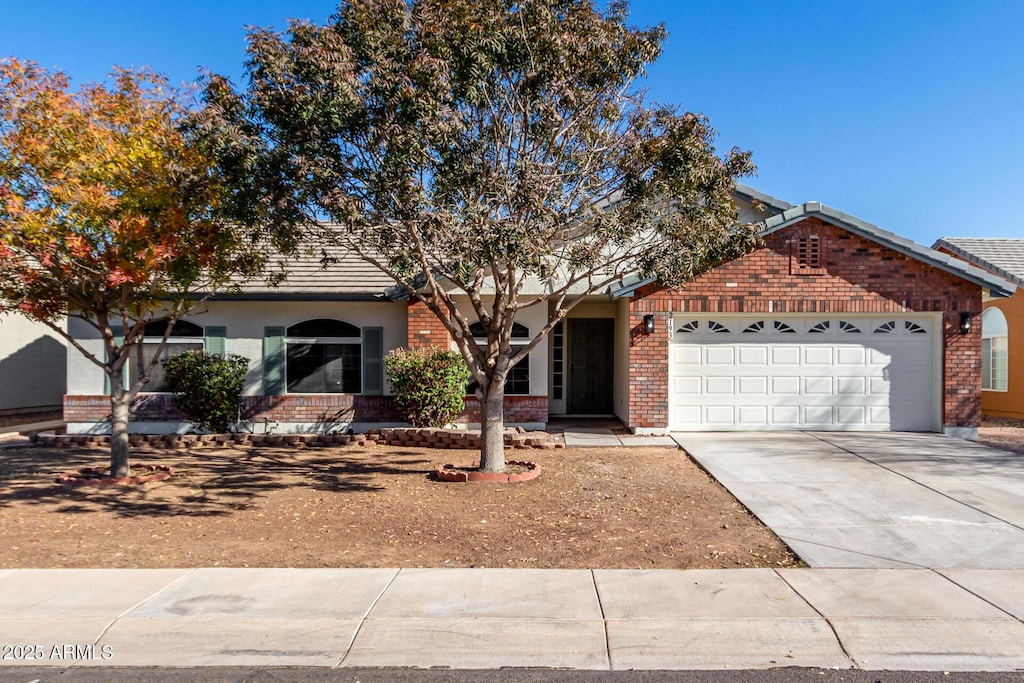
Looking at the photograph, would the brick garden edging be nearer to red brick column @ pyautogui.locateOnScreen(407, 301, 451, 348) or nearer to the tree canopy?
red brick column @ pyautogui.locateOnScreen(407, 301, 451, 348)

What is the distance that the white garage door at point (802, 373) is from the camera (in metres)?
13.3

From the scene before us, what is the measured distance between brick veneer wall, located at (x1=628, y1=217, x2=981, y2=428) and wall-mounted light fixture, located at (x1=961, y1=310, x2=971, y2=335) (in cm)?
8

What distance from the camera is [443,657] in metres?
4.52

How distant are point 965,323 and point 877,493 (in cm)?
609

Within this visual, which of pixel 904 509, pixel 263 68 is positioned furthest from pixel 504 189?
pixel 904 509

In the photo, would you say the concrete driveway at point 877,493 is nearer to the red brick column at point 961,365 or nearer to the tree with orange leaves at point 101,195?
the red brick column at point 961,365

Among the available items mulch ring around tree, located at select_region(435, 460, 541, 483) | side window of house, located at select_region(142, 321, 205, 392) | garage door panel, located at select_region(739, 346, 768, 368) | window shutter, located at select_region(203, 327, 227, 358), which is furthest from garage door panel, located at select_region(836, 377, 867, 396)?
side window of house, located at select_region(142, 321, 205, 392)

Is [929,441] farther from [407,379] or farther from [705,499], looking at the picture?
[407,379]

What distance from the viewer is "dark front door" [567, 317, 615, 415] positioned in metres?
Result: 16.5

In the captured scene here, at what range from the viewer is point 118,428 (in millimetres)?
9555

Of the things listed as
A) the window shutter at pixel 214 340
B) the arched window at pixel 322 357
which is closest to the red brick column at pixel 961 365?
the arched window at pixel 322 357

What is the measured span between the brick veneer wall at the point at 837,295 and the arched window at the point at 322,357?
5.70 metres

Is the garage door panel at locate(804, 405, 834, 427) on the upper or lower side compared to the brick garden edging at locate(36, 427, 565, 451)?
upper

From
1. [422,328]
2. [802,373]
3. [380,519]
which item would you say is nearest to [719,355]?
[802,373]
